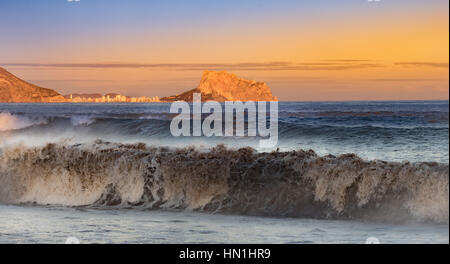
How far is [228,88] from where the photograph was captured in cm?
3119

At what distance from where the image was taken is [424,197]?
10531 mm

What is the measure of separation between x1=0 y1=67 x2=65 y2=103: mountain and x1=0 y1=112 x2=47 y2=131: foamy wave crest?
4.78 m

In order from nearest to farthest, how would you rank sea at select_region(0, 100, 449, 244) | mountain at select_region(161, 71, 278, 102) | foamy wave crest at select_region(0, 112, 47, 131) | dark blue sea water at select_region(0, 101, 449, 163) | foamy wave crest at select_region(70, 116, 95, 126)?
1. sea at select_region(0, 100, 449, 244)
2. dark blue sea water at select_region(0, 101, 449, 163)
3. foamy wave crest at select_region(0, 112, 47, 131)
4. foamy wave crest at select_region(70, 116, 95, 126)
5. mountain at select_region(161, 71, 278, 102)

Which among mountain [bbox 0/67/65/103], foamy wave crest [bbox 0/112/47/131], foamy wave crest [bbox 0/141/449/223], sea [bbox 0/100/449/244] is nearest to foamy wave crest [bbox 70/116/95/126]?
foamy wave crest [bbox 0/112/47/131]

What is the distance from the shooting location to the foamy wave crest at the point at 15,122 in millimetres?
22219

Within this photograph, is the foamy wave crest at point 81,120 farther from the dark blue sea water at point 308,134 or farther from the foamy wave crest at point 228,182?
the foamy wave crest at point 228,182

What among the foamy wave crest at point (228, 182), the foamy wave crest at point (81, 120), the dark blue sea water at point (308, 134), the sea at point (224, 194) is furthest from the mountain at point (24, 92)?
the foamy wave crest at point (228, 182)

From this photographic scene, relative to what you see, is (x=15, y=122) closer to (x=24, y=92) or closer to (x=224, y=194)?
(x=24, y=92)

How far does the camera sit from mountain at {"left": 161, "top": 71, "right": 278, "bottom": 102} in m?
27.7

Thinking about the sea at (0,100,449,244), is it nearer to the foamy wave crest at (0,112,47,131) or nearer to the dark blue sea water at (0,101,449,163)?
the dark blue sea water at (0,101,449,163)

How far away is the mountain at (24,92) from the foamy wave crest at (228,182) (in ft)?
47.7
